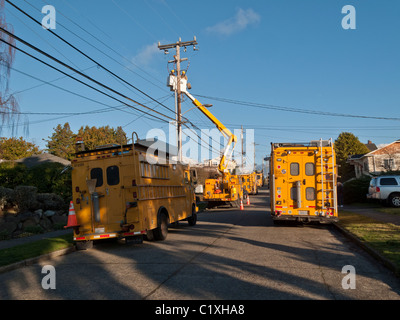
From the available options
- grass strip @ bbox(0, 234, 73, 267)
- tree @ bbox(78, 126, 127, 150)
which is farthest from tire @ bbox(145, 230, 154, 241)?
tree @ bbox(78, 126, 127, 150)

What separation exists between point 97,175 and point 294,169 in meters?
7.40

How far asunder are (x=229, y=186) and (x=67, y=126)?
Result: 32.6m

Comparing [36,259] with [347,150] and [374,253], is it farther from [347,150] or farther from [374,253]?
[347,150]

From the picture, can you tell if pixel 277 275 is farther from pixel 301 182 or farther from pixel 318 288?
pixel 301 182

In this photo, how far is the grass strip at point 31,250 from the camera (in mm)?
8712

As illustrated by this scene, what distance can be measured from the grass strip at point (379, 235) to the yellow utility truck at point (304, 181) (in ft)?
3.83

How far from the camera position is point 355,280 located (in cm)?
644

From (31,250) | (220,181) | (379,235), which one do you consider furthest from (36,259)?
(220,181)

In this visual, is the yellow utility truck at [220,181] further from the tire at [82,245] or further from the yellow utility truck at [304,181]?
the tire at [82,245]

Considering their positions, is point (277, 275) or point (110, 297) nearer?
point (110, 297)

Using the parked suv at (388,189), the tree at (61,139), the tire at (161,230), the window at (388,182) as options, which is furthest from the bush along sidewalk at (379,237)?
the tree at (61,139)

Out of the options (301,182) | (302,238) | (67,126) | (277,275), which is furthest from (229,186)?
(67,126)

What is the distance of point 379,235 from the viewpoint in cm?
1049
